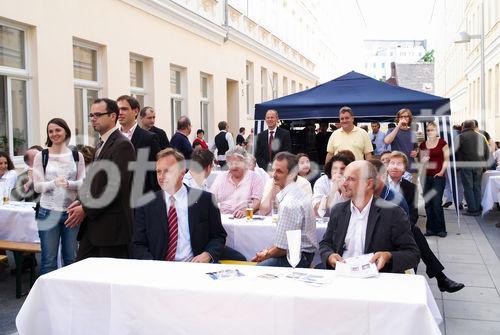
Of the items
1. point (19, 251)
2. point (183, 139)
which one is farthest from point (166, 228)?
point (183, 139)

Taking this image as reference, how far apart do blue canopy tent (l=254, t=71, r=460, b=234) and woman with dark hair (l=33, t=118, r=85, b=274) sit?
18.2ft

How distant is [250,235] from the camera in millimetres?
5137

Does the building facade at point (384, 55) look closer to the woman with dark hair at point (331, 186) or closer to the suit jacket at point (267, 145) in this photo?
the suit jacket at point (267, 145)

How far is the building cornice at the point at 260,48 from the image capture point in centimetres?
1827

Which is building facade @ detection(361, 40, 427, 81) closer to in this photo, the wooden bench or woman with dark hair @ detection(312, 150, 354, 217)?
woman with dark hair @ detection(312, 150, 354, 217)

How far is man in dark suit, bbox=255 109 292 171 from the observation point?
8672 mm

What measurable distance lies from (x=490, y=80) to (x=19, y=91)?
18.4m

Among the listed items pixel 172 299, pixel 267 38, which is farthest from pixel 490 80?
pixel 172 299

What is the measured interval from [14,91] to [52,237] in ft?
15.0

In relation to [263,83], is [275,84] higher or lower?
higher

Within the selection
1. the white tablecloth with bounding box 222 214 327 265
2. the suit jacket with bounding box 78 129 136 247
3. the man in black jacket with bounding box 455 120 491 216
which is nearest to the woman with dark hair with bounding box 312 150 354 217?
the white tablecloth with bounding box 222 214 327 265

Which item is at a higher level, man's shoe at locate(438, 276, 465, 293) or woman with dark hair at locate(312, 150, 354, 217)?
woman with dark hair at locate(312, 150, 354, 217)

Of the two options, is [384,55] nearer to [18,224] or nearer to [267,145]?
[267,145]

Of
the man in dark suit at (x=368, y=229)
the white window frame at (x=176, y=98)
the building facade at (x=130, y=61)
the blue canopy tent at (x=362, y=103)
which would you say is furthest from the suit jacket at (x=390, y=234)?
the white window frame at (x=176, y=98)
